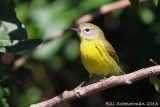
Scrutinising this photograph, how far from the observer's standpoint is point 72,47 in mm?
5746

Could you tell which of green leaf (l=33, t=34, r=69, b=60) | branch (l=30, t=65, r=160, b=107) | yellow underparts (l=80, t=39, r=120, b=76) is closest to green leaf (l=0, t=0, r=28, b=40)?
branch (l=30, t=65, r=160, b=107)

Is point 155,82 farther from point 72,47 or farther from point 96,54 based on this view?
point 72,47

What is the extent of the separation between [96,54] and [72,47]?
50.1 inches

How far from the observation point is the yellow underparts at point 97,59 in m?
4.48

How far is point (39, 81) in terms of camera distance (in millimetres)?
6320

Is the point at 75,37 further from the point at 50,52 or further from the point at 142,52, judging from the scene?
the point at 142,52

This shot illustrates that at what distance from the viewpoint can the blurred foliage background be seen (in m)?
5.50

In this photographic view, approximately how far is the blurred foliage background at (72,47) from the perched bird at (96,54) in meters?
0.54

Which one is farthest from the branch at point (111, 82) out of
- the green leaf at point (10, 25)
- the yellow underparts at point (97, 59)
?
the yellow underparts at point (97, 59)

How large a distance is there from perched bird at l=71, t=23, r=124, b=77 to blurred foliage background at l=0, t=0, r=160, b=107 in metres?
0.54

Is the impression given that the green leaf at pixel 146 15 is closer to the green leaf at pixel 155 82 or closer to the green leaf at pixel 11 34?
the green leaf at pixel 155 82

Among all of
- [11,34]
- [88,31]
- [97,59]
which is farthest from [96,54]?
[11,34]

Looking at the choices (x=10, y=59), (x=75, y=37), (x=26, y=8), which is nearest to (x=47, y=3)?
(x=26, y=8)

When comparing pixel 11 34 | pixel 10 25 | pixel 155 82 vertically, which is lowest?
pixel 155 82
